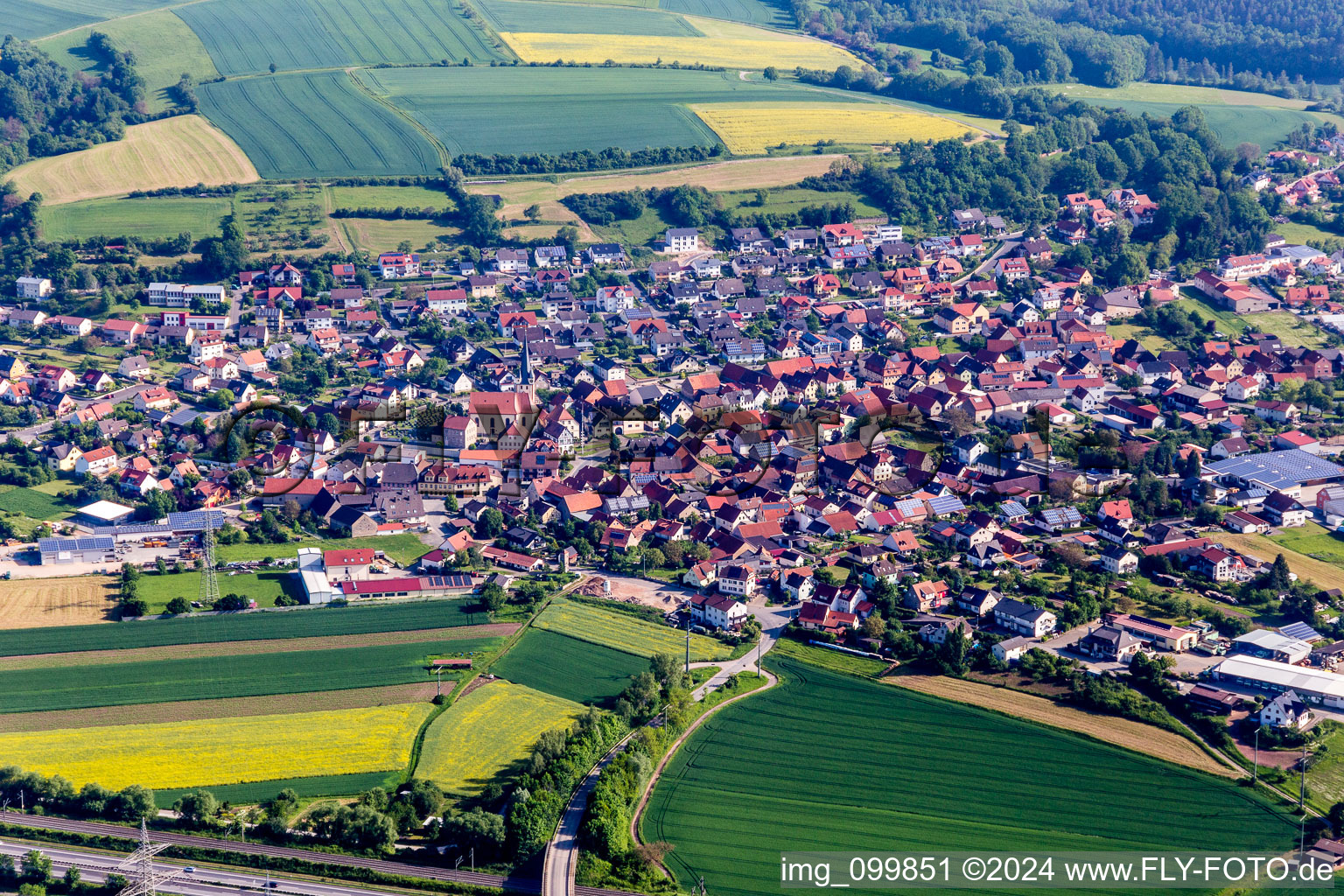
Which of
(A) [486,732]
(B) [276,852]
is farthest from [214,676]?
(B) [276,852]

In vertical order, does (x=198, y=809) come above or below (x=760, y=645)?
below

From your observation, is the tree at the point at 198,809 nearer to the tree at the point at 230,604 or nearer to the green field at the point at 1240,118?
the tree at the point at 230,604

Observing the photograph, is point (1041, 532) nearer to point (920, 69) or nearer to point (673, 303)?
point (673, 303)

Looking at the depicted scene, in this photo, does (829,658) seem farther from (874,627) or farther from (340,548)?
(340,548)

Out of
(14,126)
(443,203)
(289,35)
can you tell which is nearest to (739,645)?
(443,203)

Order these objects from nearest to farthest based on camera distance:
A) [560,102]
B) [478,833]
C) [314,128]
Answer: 1. [478,833]
2. [314,128]
3. [560,102]

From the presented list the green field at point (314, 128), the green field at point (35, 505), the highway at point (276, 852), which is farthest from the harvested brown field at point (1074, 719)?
the green field at point (314, 128)
